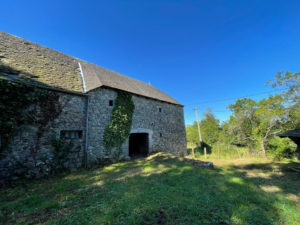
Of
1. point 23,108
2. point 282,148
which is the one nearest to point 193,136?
point 282,148

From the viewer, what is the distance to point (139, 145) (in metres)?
10.8

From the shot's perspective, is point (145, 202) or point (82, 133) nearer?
point (145, 202)

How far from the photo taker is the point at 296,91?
725 centimetres

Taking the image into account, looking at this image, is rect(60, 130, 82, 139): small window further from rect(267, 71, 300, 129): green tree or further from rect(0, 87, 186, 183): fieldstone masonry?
rect(267, 71, 300, 129): green tree

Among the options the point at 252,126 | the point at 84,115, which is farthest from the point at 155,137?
the point at 252,126

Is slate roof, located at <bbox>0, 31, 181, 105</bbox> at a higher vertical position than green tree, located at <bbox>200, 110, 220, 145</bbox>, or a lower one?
higher

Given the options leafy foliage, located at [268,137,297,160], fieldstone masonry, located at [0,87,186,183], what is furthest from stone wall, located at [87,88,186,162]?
leafy foliage, located at [268,137,297,160]

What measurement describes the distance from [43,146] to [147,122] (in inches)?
249

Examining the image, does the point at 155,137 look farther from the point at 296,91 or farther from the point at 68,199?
the point at 296,91

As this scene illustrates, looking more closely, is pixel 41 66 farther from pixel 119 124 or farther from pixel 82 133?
Result: pixel 119 124

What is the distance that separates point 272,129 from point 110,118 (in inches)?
576

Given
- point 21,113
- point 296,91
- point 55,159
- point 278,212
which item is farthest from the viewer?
point 296,91

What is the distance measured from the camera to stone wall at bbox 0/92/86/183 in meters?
4.43

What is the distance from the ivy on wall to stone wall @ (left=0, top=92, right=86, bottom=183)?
150mm
